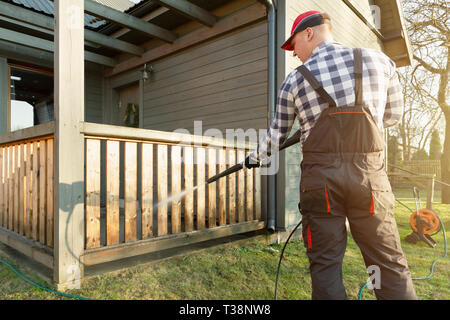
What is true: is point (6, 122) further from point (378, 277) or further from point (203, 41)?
point (378, 277)

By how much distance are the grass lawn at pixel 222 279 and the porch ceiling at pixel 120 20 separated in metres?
3.18

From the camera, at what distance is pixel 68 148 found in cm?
211

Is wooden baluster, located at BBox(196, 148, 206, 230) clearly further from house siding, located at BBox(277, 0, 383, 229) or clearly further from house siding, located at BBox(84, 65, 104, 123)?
house siding, located at BBox(84, 65, 104, 123)

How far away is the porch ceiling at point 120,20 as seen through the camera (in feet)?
13.5

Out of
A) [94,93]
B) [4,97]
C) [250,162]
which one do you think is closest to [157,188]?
[250,162]

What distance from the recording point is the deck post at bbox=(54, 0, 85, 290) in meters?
2.08

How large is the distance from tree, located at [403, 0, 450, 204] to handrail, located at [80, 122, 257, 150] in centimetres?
813

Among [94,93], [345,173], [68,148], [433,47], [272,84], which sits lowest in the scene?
[345,173]

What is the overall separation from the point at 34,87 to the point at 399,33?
7.54m

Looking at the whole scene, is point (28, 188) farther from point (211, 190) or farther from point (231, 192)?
point (231, 192)

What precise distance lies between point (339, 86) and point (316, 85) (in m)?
0.11

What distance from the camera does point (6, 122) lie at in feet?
16.7
